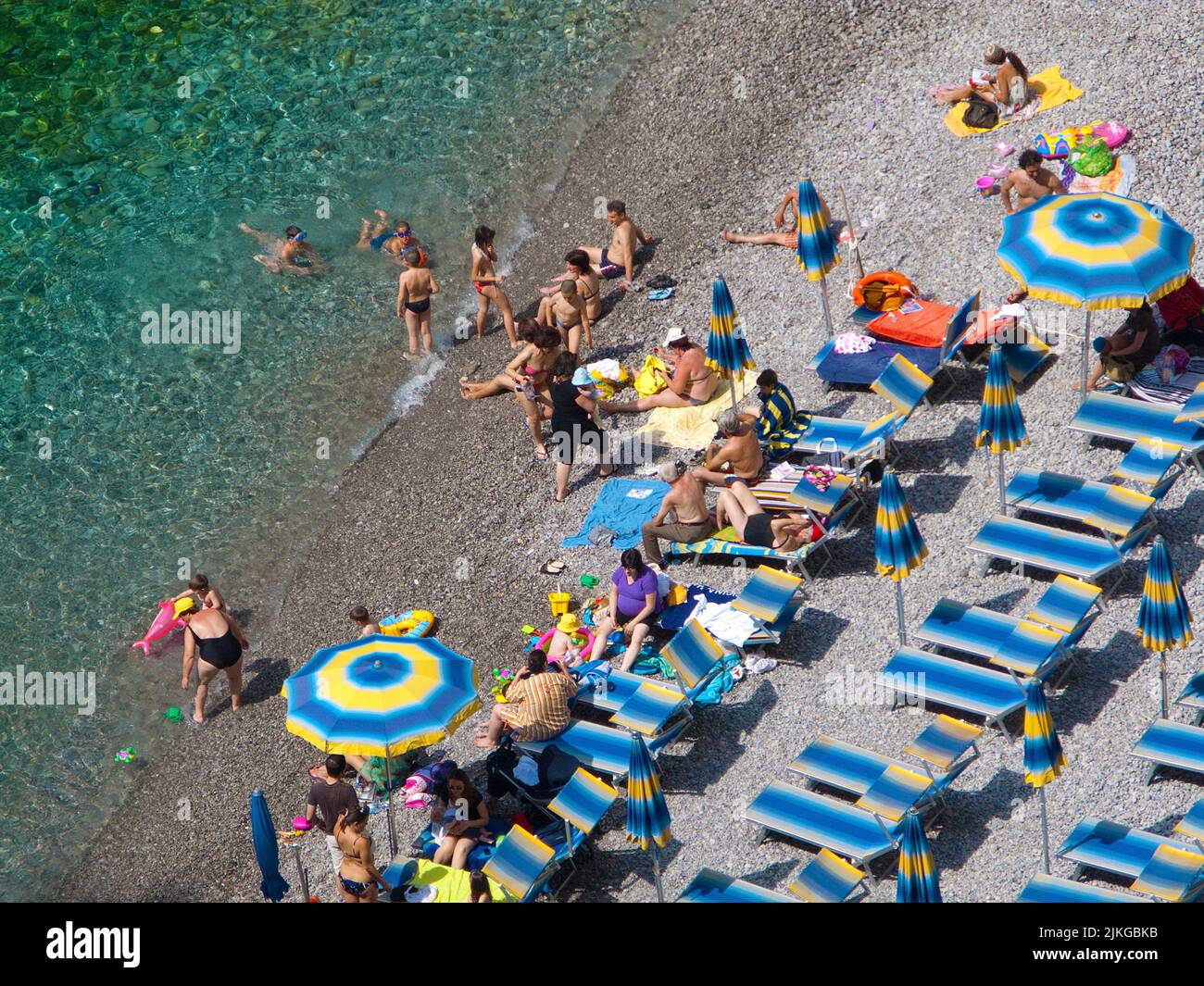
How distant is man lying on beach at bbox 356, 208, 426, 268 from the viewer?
21.8 meters

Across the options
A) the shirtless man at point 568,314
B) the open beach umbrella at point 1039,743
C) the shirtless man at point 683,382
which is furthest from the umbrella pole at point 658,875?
the shirtless man at point 568,314

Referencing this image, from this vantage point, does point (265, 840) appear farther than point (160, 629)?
No

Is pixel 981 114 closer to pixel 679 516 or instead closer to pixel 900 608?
pixel 679 516

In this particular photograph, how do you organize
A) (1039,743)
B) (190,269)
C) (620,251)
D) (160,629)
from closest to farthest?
1. (1039,743)
2. (160,629)
3. (620,251)
4. (190,269)

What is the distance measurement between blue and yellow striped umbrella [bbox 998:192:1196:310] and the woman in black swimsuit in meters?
8.74

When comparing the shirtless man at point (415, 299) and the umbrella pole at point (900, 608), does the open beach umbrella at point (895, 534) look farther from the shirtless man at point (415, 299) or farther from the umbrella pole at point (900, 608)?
the shirtless man at point (415, 299)

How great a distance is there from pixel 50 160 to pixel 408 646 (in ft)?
42.6

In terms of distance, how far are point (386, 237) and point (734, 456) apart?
805cm

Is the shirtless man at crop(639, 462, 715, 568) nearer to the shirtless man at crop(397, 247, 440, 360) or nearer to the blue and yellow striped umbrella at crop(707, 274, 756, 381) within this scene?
the blue and yellow striped umbrella at crop(707, 274, 756, 381)

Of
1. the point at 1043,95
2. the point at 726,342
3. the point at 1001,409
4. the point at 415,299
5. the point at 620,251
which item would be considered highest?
the point at 1043,95

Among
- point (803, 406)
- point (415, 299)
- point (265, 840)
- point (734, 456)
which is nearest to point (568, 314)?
point (415, 299)

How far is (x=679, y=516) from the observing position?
16.0 meters

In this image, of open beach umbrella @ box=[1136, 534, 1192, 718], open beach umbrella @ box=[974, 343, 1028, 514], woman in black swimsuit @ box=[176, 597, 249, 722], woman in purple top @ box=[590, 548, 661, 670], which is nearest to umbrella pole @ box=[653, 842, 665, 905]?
woman in purple top @ box=[590, 548, 661, 670]
